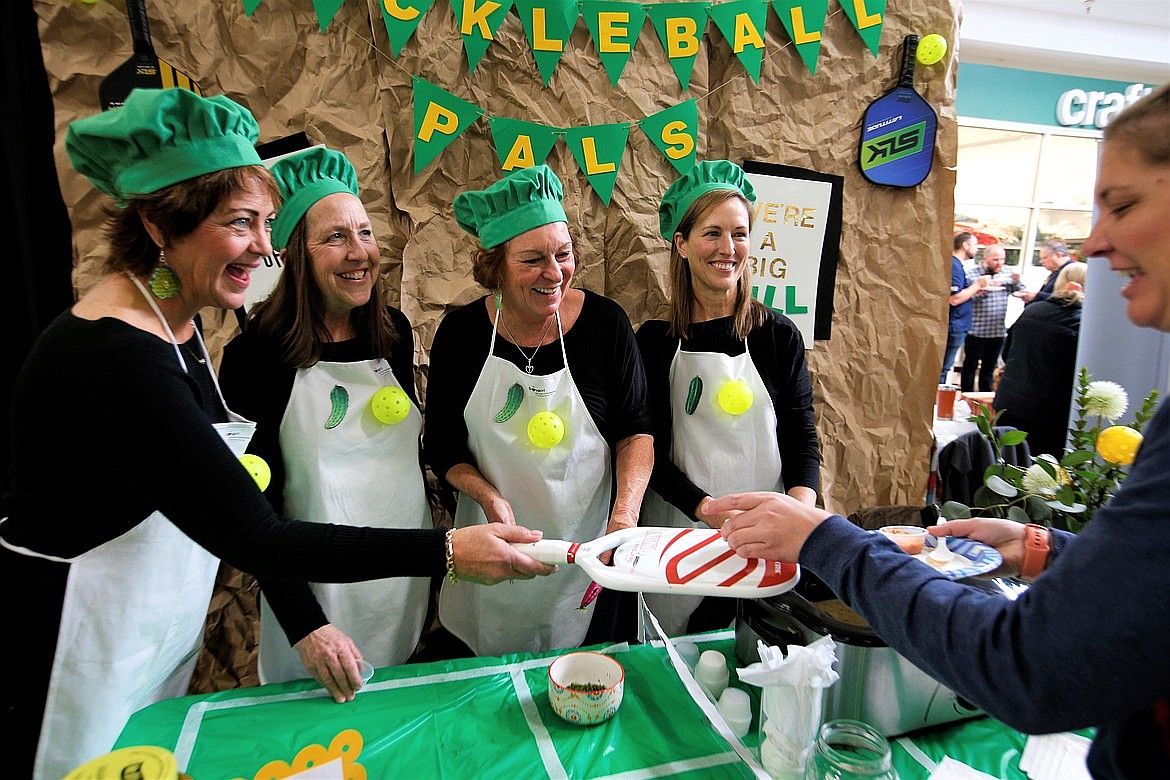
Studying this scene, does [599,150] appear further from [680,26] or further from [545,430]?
[545,430]

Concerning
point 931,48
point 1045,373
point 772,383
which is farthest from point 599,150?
point 1045,373

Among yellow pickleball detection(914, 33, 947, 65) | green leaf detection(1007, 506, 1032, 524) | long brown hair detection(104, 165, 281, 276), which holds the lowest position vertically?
green leaf detection(1007, 506, 1032, 524)

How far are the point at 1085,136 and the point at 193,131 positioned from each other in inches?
294

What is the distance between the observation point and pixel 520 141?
6.37 ft

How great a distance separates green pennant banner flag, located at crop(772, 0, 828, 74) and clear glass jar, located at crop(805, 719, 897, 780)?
6.59 ft

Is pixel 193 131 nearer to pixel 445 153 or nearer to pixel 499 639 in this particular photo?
pixel 445 153

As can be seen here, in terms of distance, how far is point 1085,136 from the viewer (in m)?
5.93

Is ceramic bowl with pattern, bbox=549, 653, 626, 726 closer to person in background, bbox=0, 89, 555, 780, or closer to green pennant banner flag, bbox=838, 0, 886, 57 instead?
person in background, bbox=0, 89, 555, 780

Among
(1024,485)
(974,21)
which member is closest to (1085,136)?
(974,21)

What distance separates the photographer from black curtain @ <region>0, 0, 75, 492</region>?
5.41ft

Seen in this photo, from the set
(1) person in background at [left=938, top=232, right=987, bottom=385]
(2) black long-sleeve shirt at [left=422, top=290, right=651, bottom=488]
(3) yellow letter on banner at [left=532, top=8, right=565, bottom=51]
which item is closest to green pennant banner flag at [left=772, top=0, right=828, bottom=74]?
(3) yellow letter on banner at [left=532, top=8, right=565, bottom=51]

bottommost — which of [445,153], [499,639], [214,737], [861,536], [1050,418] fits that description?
[499,639]

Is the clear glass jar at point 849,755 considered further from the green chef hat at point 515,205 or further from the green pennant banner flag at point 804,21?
the green pennant banner flag at point 804,21

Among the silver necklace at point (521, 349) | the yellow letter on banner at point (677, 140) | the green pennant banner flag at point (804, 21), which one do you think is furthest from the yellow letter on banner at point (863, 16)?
the silver necklace at point (521, 349)
